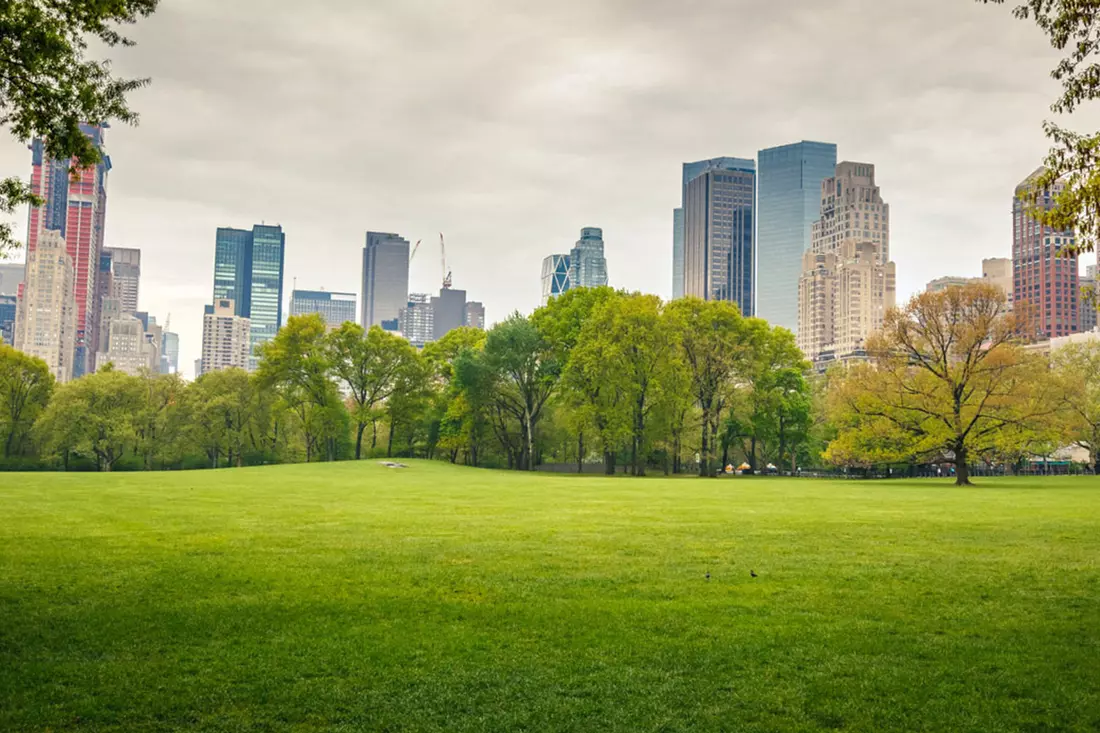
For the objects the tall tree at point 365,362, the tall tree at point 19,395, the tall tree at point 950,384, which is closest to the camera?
the tall tree at point 950,384

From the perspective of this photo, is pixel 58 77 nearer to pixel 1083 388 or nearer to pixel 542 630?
pixel 542 630

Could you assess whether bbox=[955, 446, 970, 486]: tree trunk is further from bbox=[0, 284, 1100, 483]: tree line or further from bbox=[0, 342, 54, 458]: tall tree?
bbox=[0, 342, 54, 458]: tall tree

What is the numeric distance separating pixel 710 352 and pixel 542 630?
6802 centimetres

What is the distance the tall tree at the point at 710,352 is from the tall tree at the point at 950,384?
2111 centimetres

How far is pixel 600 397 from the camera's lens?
240 ft

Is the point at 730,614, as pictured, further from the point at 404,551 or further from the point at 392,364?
the point at 392,364

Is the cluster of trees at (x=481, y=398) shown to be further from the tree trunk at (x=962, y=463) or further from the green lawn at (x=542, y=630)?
the green lawn at (x=542, y=630)

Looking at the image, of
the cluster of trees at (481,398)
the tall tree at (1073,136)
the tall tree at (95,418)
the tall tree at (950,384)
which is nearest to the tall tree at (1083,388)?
the tall tree at (950,384)

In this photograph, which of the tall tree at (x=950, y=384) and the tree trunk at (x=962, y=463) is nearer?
the tall tree at (x=950, y=384)

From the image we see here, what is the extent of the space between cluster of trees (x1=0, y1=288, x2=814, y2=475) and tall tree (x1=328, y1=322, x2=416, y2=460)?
6.1 inches

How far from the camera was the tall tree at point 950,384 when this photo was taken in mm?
51438

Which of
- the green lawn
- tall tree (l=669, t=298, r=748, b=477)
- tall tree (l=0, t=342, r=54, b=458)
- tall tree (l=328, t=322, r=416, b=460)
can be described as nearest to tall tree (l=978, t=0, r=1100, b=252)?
the green lawn

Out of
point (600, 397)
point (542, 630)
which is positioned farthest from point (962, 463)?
point (542, 630)

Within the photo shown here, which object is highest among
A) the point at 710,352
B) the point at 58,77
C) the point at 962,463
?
the point at 710,352
